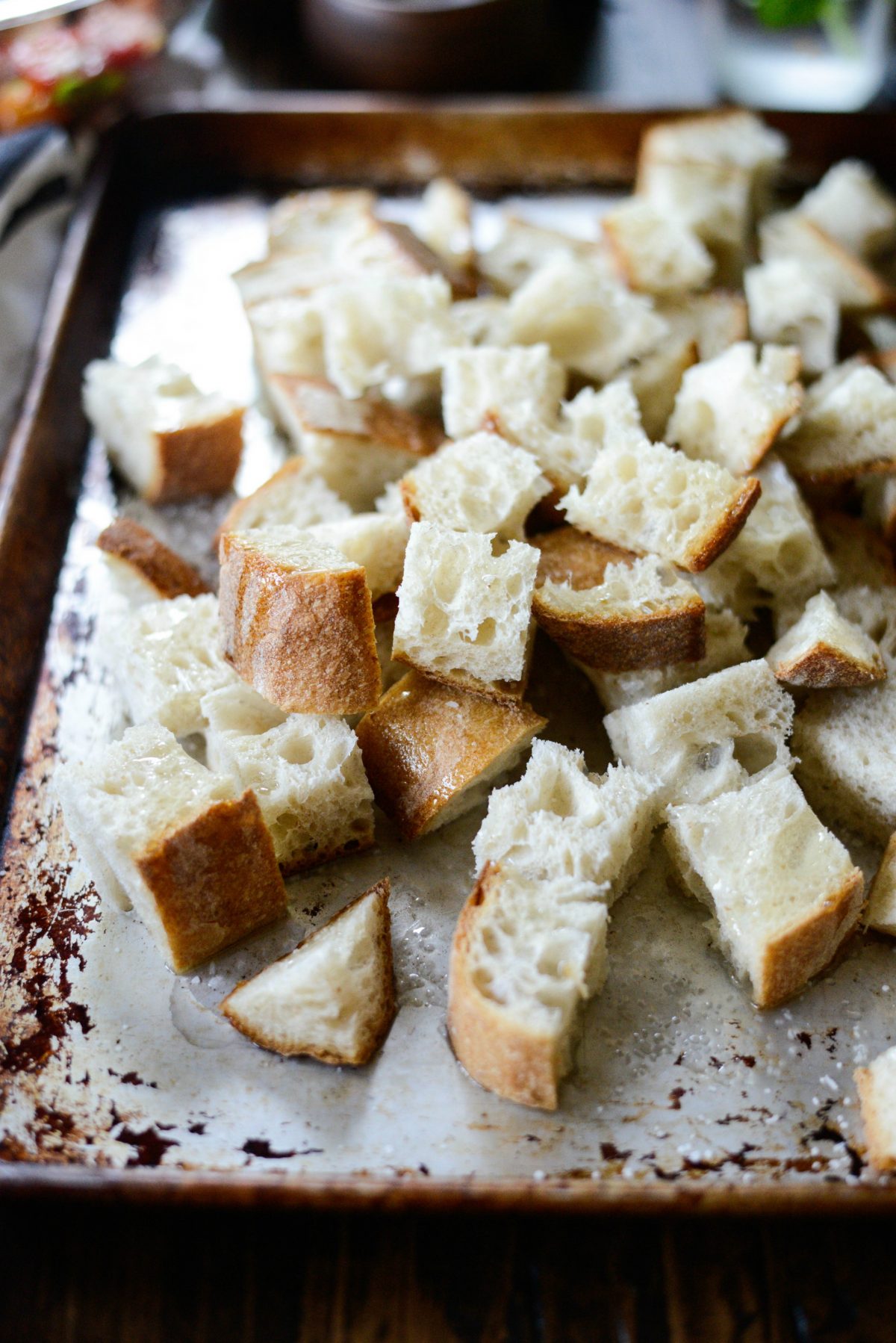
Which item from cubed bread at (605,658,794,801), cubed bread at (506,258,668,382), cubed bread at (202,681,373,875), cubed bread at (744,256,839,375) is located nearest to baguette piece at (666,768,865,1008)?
cubed bread at (605,658,794,801)

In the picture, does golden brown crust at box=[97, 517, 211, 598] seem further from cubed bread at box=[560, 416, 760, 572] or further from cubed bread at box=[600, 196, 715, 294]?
cubed bread at box=[600, 196, 715, 294]

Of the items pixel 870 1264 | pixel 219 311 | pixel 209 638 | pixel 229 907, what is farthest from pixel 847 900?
pixel 219 311

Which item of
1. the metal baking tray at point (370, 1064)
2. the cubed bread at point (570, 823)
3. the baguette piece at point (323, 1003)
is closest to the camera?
the metal baking tray at point (370, 1064)

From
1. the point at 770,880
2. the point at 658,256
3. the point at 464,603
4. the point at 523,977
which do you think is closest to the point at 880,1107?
the point at 770,880

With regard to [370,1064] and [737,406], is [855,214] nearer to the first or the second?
[737,406]

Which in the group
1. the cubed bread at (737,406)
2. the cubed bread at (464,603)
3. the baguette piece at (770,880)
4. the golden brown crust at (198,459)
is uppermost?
the golden brown crust at (198,459)

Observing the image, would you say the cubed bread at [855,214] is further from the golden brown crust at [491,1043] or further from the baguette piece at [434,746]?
the golden brown crust at [491,1043]

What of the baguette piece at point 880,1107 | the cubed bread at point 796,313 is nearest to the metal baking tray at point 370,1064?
the baguette piece at point 880,1107

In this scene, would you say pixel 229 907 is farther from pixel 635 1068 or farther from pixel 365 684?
pixel 635 1068
